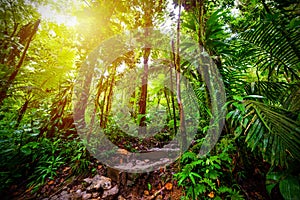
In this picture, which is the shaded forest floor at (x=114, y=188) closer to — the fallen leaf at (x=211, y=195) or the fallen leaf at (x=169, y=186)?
the fallen leaf at (x=169, y=186)

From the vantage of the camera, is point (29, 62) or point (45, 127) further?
point (29, 62)

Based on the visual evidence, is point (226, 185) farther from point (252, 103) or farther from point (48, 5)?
point (48, 5)

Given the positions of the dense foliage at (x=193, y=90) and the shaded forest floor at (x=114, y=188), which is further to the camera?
the shaded forest floor at (x=114, y=188)

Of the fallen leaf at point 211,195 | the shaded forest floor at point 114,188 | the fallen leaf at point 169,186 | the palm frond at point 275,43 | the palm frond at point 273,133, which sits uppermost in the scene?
the palm frond at point 275,43

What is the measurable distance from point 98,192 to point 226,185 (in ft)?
6.59

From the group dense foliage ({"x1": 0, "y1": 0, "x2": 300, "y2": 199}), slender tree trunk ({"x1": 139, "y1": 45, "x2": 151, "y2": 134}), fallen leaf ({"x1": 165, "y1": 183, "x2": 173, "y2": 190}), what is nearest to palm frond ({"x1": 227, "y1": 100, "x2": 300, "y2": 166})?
dense foliage ({"x1": 0, "y1": 0, "x2": 300, "y2": 199})

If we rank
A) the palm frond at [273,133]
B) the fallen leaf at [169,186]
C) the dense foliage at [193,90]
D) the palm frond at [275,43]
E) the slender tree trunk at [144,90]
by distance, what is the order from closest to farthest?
the palm frond at [273,133]
the dense foliage at [193,90]
the palm frond at [275,43]
the fallen leaf at [169,186]
the slender tree trunk at [144,90]

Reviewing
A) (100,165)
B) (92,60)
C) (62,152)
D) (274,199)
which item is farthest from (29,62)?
(274,199)

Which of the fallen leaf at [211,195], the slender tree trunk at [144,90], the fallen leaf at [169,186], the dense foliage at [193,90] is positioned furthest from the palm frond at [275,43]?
the slender tree trunk at [144,90]

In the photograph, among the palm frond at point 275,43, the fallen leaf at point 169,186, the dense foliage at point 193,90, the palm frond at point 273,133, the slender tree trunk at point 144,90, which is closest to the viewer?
the palm frond at point 273,133

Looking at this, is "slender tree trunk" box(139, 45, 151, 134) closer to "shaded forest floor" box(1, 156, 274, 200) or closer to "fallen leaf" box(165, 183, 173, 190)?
"shaded forest floor" box(1, 156, 274, 200)

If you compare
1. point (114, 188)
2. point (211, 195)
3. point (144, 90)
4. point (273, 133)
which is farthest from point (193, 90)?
point (144, 90)

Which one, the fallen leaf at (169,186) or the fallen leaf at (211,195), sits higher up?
the fallen leaf at (211,195)

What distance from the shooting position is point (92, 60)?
4.06 meters
